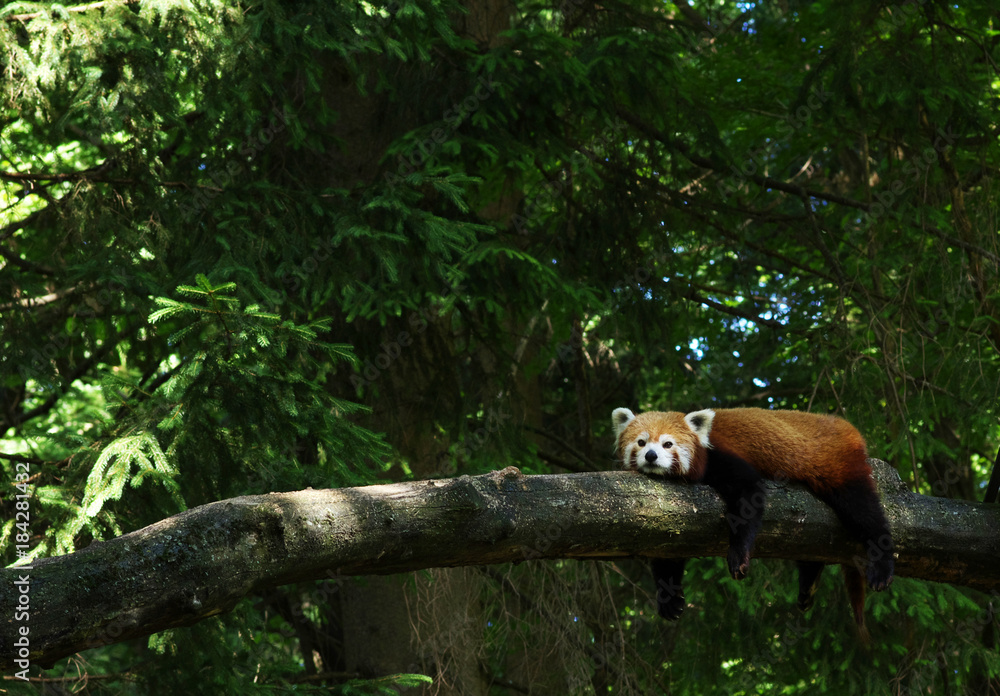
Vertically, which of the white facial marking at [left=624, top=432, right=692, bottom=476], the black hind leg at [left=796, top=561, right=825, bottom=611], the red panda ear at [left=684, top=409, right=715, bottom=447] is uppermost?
the red panda ear at [left=684, top=409, right=715, bottom=447]

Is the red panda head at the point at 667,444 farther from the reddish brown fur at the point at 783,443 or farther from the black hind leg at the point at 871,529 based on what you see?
the black hind leg at the point at 871,529

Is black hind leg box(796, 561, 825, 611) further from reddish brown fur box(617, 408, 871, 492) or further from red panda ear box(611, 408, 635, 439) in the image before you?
red panda ear box(611, 408, 635, 439)

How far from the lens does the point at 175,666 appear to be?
5.24 m

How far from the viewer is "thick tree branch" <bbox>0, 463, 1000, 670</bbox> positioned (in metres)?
2.57

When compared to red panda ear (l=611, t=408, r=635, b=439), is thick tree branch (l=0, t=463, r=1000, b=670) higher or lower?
lower

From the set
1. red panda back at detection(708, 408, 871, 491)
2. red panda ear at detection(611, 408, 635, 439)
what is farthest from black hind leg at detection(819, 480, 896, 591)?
red panda ear at detection(611, 408, 635, 439)

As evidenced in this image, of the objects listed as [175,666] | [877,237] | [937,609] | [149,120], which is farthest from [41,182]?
[937,609]

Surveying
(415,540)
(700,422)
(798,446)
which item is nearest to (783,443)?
(798,446)

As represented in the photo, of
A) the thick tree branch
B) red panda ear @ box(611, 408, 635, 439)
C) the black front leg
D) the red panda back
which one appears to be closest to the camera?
the thick tree branch

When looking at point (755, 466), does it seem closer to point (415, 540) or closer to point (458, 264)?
point (415, 540)

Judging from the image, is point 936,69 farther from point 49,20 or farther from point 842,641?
point 49,20

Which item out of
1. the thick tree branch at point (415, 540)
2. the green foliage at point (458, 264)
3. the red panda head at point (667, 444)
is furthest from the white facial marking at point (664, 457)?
the green foliage at point (458, 264)

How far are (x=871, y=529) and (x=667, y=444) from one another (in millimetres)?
1108

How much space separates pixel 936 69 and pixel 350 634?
724 cm
